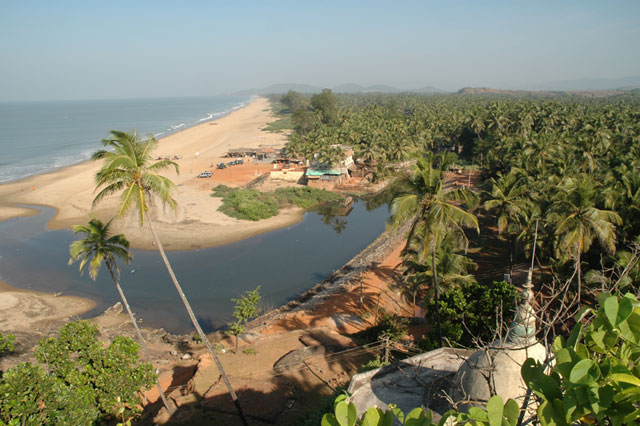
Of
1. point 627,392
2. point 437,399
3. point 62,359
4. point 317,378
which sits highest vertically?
point 627,392

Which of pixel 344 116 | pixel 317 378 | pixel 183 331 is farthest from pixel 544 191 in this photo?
pixel 344 116

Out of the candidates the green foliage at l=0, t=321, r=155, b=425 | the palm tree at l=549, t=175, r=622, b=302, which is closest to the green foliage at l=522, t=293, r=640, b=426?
the green foliage at l=0, t=321, r=155, b=425

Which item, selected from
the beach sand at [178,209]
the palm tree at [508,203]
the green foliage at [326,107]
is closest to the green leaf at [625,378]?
the palm tree at [508,203]

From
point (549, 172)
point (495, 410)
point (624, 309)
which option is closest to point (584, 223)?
point (549, 172)

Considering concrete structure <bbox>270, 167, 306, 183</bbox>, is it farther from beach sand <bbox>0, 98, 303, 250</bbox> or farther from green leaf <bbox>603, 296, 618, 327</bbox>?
green leaf <bbox>603, 296, 618, 327</bbox>

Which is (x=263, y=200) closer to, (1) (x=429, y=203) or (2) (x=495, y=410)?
(1) (x=429, y=203)

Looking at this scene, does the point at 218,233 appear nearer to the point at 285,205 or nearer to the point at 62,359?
the point at 285,205
